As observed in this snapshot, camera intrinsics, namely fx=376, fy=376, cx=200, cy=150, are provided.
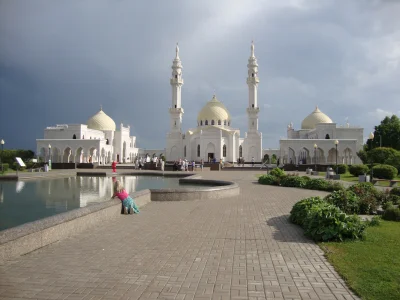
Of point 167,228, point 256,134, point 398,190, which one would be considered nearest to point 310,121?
point 256,134

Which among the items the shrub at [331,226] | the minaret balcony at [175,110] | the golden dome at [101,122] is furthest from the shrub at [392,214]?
the golden dome at [101,122]

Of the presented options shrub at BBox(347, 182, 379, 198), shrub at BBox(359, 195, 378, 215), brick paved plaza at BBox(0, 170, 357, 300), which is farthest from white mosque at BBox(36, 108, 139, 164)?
brick paved plaza at BBox(0, 170, 357, 300)

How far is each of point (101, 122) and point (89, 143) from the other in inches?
470

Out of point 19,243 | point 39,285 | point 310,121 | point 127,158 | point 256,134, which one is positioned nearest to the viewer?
point 39,285

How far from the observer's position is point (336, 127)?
5500cm

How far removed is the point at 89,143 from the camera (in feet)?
176

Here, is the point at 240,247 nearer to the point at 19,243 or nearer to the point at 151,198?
the point at 19,243

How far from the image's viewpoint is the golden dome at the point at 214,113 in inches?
2394

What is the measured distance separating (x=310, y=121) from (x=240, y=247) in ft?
193

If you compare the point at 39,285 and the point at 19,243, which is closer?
the point at 39,285

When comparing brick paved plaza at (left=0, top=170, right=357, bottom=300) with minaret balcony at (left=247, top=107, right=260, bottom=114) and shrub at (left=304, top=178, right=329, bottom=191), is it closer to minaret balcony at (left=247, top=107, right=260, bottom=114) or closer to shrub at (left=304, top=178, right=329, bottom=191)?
shrub at (left=304, top=178, right=329, bottom=191)

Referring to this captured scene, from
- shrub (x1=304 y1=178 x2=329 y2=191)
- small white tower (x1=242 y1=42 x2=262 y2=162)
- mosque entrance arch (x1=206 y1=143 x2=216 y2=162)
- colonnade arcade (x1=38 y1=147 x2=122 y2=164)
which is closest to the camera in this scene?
shrub (x1=304 y1=178 x2=329 y2=191)

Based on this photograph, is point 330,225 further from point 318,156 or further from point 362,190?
point 318,156

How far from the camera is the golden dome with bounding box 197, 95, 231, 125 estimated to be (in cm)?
6080
